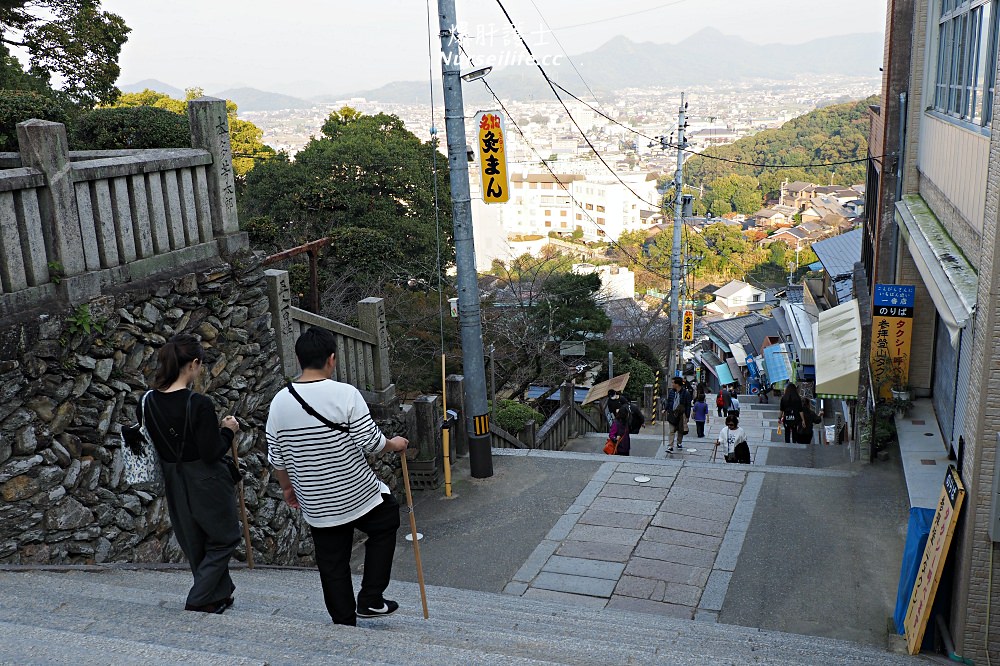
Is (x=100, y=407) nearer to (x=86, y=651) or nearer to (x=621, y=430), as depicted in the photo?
(x=86, y=651)

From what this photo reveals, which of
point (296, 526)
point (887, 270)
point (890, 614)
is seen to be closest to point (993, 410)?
point (890, 614)

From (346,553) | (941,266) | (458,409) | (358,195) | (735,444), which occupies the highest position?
(941,266)

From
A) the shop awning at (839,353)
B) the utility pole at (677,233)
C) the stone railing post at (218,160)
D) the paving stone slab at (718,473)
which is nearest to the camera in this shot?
the stone railing post at (218,160)

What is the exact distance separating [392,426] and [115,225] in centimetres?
416

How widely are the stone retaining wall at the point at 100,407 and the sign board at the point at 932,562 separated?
4.63m

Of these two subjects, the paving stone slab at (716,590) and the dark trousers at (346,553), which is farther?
the paving stone slab at (716,590)

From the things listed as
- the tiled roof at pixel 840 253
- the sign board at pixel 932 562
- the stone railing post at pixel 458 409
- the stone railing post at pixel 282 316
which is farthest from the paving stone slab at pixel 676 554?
the tiled roof at pixel 840 253

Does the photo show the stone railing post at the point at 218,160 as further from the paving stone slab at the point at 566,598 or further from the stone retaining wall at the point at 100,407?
the paving stone slab at the point at 566,598

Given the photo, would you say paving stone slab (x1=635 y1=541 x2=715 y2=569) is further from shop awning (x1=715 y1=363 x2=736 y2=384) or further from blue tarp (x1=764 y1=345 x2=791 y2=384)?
shop awning (x1=715 y1=363 x2=736 y2=384)

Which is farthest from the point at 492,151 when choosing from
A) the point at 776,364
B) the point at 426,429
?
the point at 776,364

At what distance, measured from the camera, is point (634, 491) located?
8984 millimetres

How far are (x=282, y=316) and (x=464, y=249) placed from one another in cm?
308

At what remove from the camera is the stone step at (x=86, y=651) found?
107 inches

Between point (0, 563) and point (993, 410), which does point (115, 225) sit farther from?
point (993, 410)
